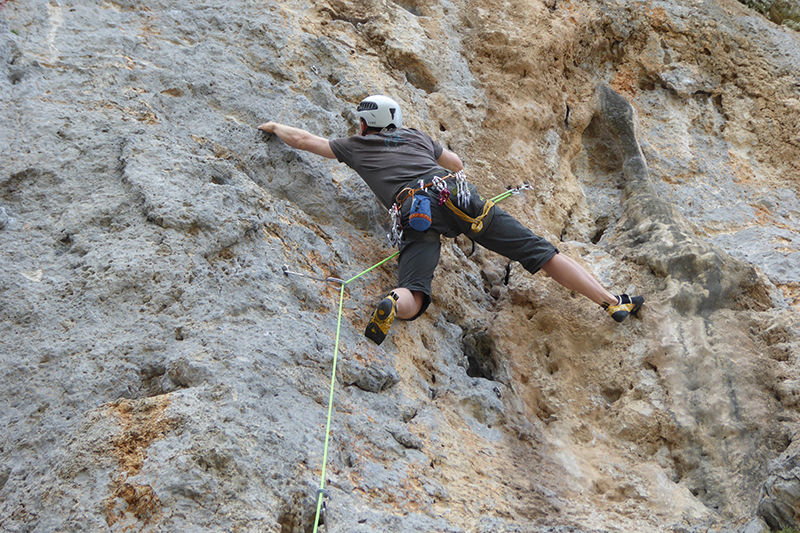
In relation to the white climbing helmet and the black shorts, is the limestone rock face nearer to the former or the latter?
the black shorts

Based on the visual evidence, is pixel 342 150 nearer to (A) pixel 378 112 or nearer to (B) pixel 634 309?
(A) pixel 378 112

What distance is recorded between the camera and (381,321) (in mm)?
4789

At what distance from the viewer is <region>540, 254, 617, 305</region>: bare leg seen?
5.57 m

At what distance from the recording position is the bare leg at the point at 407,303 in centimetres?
498

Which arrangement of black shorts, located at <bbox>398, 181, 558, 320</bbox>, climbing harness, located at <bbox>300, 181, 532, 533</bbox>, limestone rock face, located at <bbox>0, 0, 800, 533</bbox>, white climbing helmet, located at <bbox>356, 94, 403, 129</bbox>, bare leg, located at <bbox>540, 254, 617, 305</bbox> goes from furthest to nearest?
white climbing helmet, located at <bbox>356, 94, 403, 129</bbox> → bare leg, located at <bbox>540, 254, 617, 305</bbox> → black shorts, located at <bbox>398, 181, 558, 320</bbox> → limestone rock face, located at <bbox>0, 0, 800, 533</bbox> → climbing harness, located at <bbox>300, 181, 532, 533</bbox>

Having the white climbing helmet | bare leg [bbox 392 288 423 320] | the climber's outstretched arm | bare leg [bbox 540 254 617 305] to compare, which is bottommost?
bare leg [bbox 392 288 423 320]

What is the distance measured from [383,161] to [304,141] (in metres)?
0.57

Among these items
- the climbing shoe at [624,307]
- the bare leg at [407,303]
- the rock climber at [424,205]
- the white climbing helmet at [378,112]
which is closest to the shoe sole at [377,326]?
the bare leg at [407,303]

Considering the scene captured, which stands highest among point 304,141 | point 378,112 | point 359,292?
point 378,112

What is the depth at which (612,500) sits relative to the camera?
4.73m

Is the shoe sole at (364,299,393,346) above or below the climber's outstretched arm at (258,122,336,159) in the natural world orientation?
below

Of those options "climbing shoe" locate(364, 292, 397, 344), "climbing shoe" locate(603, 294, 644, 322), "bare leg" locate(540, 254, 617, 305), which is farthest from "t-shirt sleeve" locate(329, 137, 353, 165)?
"climbing shoe" locate(603, 294, 644, 322)

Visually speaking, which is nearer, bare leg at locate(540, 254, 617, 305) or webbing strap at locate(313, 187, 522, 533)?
webbing strap at locate(313, 187, 522, 533)

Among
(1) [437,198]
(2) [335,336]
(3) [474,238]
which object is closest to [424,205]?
(1) [437,198]
